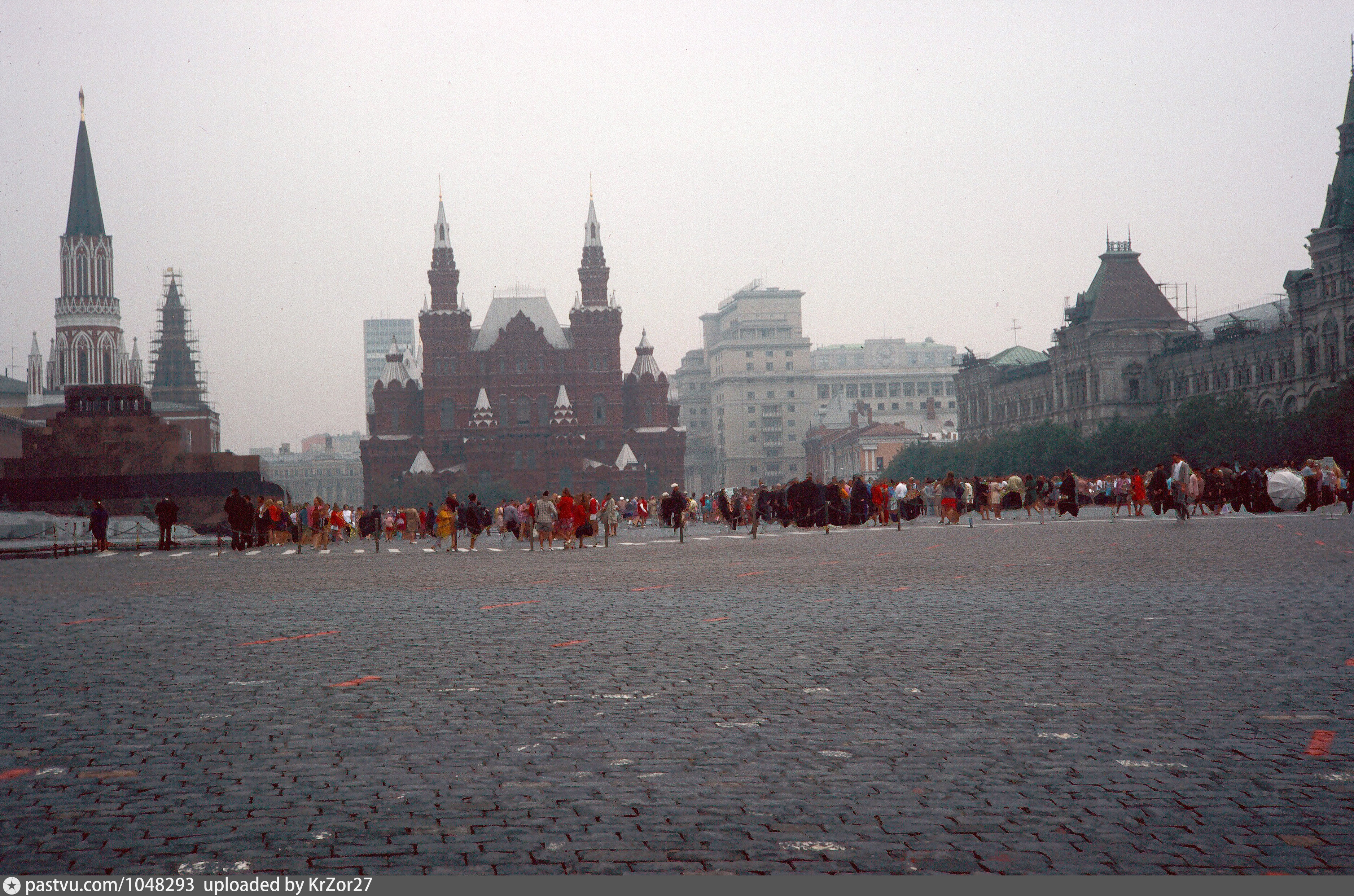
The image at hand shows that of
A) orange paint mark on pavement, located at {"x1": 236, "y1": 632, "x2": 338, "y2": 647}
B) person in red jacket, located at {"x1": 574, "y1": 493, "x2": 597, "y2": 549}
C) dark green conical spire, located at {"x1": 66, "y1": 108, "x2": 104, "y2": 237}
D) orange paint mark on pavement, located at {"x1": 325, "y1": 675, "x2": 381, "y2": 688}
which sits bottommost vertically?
orange paint mark on pavement, located at {"x1": 325, "y1": 675, "x2": 381, "y2": 688}

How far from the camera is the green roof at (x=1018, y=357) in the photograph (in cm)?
13288

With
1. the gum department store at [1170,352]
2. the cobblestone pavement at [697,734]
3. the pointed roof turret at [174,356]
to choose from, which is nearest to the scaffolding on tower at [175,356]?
the pointed roof turret at [174,356]

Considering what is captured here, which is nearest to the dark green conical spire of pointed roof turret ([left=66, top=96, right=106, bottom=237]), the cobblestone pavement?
pointed roof turret ([left=66, top=96, right=106, bottom=237])

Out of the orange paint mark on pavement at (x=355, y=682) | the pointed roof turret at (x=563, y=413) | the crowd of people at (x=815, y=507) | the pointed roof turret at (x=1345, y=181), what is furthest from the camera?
the pointed roof turret at (x=563, y=413)

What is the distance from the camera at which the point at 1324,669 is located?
9.11m

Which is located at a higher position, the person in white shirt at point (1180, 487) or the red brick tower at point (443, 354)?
the red brick tower at point (443, 354)

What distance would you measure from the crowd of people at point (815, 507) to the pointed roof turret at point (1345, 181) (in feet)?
121

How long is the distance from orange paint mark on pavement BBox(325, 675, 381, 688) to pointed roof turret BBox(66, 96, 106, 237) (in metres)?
133

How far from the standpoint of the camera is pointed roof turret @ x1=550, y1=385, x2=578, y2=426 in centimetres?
12400

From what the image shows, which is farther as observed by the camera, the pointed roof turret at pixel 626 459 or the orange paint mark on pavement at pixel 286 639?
the pointed roof turret at pixel 626 459

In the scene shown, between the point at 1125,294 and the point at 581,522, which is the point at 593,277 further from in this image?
the point at 581,522

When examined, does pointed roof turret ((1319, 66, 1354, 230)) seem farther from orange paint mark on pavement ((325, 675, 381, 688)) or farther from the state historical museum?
orange paint mark on pavement ((325, 675, 381, 688))

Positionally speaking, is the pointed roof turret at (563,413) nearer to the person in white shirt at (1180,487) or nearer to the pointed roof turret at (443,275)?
the pointed roof turret at (443,275)

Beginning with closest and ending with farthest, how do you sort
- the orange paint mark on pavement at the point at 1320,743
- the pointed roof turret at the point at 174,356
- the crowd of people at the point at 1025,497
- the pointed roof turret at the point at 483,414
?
the orange paint mark on pavement at the point at 1320,743
the crowd of people at the point at 1025,497
the pointed roof turret at the point at 483,414
the pointed roof turret at the point at 174,356
